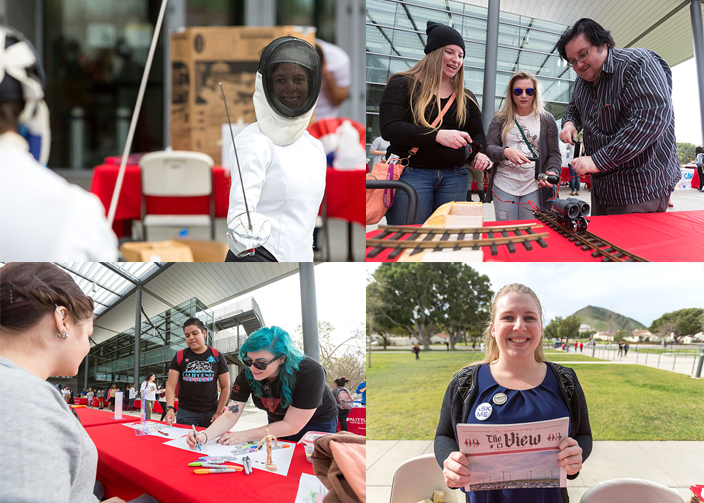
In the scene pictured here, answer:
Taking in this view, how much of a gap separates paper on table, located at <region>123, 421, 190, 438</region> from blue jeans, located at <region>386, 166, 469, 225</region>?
956 mm

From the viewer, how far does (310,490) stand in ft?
4.41

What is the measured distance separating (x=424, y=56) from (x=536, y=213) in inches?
21.6

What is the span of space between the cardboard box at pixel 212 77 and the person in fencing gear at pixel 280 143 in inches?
2.7

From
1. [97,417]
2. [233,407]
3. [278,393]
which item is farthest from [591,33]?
[97,417]

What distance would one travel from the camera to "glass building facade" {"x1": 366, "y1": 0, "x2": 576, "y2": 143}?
1.23 m

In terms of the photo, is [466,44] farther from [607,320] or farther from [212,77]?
[607,320]

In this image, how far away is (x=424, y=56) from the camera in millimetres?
1224

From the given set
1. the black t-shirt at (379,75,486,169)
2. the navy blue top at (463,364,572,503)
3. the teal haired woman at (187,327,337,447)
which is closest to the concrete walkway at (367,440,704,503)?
the navy blue top at (463,364,572,503)

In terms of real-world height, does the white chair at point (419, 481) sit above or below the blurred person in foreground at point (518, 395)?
below

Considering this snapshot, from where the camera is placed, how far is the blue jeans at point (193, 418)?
144cm

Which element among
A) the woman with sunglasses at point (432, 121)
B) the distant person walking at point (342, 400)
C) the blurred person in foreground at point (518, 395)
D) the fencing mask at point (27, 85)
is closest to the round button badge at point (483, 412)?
the blurred person in foreground at point (518, 395)

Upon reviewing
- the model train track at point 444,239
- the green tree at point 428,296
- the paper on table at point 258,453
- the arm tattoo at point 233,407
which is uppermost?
the model train track at point 444,239

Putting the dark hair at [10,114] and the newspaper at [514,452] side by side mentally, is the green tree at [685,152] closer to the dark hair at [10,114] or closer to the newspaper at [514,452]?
the newspaper at [514,452]

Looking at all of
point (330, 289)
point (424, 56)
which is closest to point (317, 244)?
point (330, 289)
